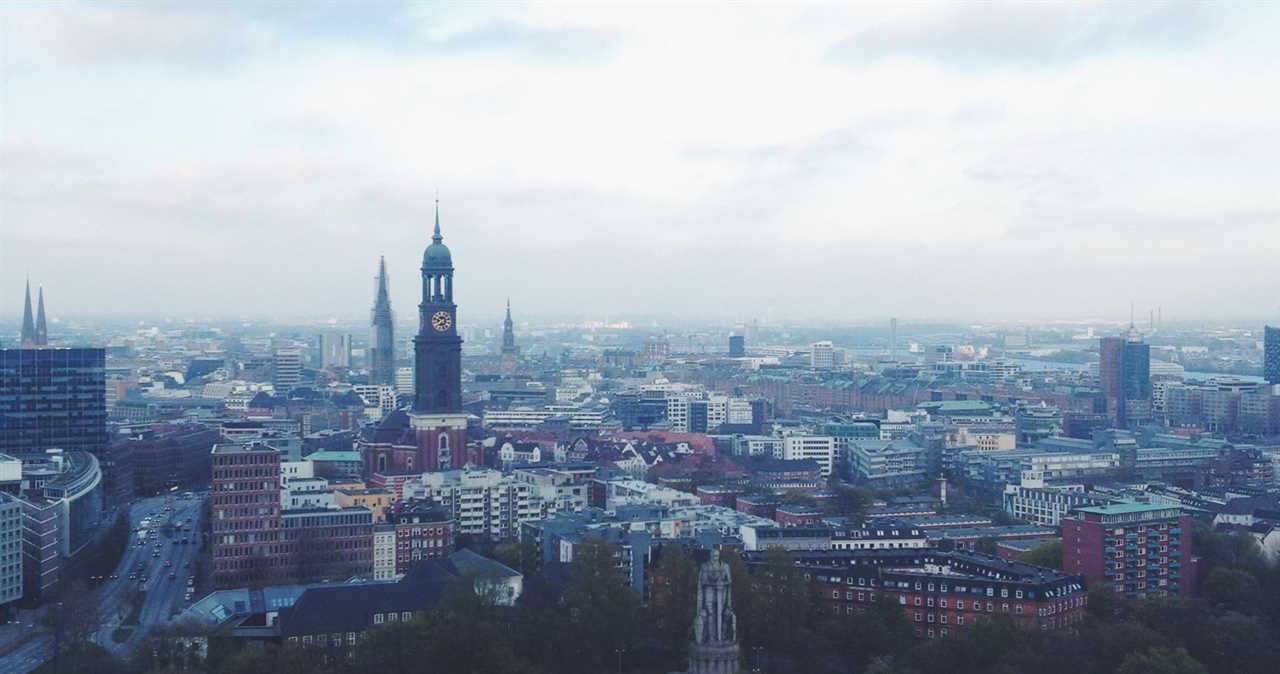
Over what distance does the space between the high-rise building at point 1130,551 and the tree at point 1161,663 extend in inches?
387

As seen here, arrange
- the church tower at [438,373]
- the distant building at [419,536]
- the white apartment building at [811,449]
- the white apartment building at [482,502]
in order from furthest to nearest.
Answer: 1. the white apartment building at [811,449]
2. the church tower at [438,373]
3. the white apartment building at [482,502]
4. the distant building at [419,536]

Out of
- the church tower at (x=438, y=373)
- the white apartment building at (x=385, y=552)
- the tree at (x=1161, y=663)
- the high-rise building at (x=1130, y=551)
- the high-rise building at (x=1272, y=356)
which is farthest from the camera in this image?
the high-rise building at (x=1272, y=356)

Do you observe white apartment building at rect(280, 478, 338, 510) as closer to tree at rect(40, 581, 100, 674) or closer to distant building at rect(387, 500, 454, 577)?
distant building at rect(387, 500, 454, 577)

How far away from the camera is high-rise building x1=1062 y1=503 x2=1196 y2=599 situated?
129 feet

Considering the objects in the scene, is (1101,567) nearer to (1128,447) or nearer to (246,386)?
(1128,447)

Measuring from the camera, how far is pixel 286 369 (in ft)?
407

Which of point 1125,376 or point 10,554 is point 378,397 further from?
point 10,554

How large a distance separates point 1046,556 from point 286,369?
9082cm

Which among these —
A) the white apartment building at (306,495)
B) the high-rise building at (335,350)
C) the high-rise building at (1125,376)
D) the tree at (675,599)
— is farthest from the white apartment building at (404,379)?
the tree at (675,599)

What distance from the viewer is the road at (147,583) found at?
3431 centimetres

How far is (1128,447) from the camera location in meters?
67.8

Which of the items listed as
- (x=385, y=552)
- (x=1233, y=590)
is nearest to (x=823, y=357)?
(x=385, y=552)

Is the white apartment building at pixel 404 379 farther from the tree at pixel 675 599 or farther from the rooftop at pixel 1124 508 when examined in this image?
the tree at pixel 675 599

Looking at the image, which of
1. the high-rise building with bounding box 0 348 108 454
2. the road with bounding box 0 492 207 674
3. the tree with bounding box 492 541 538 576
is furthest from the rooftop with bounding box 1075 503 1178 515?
the high-rise building with bounding box 0 348 108 454
